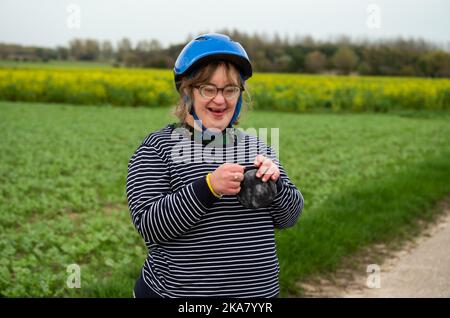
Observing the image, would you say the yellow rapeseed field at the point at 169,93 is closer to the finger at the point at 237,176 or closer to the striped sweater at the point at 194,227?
the striped sweater at the point at 194,227

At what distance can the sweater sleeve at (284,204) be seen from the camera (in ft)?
7.06

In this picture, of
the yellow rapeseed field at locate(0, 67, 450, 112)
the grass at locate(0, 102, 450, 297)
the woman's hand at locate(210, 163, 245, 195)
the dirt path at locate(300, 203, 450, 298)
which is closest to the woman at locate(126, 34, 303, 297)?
the woman's hand at locate(210, 163, 245, 195)

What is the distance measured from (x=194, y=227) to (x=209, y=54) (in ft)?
2.04

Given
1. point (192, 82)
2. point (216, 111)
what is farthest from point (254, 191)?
point (192, 82)

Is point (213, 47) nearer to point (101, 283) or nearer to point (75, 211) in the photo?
point (101, 283)

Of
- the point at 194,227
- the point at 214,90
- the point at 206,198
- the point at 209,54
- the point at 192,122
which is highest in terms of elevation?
the point at 209,54

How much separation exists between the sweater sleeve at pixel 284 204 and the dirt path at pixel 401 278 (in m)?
2.32

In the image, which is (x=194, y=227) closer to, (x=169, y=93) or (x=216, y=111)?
(x=216, y=111)

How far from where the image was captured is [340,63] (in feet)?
153

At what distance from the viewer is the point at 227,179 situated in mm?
1900

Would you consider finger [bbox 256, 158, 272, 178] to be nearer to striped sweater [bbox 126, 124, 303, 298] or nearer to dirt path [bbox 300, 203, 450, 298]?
striped sweater [bbox 126, 124, 303, 298]

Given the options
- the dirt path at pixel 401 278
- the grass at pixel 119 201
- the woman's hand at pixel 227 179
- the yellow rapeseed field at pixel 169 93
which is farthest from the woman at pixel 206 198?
the yellow rapeseed field at pixel 169 93

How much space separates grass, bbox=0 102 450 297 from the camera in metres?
4.95
